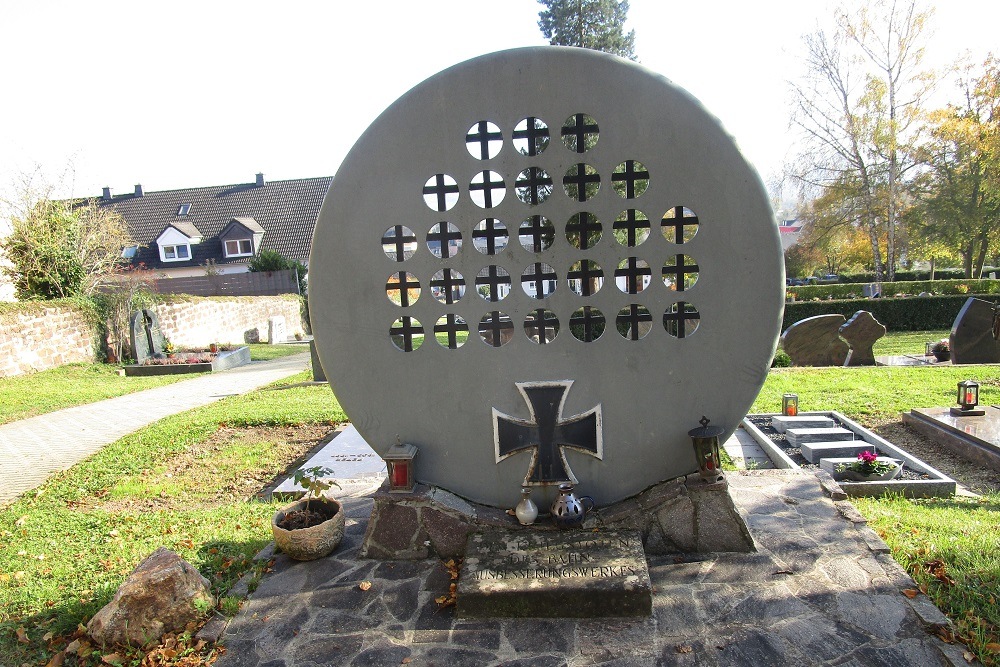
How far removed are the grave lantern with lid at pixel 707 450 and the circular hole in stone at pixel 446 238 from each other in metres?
2.47

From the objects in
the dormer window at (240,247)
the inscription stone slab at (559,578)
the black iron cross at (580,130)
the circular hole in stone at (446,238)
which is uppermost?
the dormer window at (240,247)

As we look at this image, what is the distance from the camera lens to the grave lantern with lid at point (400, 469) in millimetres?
4930

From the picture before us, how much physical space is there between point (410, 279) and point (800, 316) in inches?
866

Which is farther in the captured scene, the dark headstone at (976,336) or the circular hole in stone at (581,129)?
the dark headstone at (976,336)

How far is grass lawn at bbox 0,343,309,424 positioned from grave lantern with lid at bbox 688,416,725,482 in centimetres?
1248

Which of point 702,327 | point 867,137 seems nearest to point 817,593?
point 702,327

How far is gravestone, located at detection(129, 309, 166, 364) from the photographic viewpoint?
1719cm

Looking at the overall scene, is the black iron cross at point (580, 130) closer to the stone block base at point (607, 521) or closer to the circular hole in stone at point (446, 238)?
the circular hole in stone at point (446, 238)

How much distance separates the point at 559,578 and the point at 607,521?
0.86 m

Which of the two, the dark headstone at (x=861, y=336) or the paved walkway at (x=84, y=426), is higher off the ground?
the dark headstone at (x=861, y=336)

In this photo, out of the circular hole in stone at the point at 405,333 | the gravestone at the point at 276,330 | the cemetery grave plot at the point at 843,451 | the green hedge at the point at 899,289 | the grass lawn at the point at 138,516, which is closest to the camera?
the grass lawn at the point at 138,516

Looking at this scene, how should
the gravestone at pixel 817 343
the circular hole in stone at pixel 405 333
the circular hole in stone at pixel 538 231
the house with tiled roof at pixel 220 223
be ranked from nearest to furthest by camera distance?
the circular hole in stone at pixel 538 231 < the circular hole in stone at pixel 405 333 < the gravestone at pixel 817 343 < the house with tiled roof at pixel 220 223

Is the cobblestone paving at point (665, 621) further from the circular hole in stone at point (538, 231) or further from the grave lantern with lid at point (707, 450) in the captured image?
the circular hole in stone at point (538, 231)

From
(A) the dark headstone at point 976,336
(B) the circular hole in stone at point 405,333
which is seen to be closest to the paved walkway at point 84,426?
(B) the circular hole in stone at point 405,333
